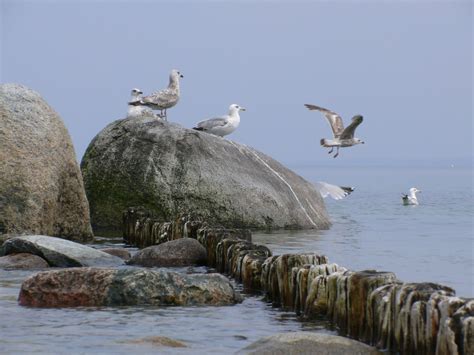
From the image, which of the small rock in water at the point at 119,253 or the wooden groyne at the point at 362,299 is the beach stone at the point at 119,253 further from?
the wooden groyne at the point at 362,299

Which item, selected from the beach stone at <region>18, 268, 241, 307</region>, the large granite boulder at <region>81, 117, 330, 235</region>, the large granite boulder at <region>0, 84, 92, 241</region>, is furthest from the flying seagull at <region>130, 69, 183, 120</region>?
the beach stone at <region>18, 268, 241, 307</region>

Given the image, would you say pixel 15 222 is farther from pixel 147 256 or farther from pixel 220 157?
pixel 220 157

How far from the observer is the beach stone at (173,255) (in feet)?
45.3

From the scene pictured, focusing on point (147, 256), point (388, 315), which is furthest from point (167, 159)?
point (388, 315)

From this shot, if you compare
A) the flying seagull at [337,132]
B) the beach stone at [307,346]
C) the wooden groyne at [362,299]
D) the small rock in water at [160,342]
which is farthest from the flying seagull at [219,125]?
the beach stone at [307,346]

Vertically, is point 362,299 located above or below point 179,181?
below

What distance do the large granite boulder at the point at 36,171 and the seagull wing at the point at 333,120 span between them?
12674 mm

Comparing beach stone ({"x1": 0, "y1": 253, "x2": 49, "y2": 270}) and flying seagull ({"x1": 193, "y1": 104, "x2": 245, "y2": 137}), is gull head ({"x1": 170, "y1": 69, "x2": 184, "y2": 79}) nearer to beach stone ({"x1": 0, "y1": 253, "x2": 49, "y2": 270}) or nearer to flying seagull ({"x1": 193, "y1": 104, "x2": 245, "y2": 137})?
flying seagull ({"x1": 193, "y1": 104, "x2": 245, "y2": 137})

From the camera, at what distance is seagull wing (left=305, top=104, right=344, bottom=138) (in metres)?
29.4

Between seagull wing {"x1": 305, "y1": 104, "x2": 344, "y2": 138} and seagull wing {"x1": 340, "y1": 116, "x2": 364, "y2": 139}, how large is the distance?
385 mm

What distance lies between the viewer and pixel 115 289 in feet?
33.3

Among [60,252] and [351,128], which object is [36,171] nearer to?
[60,252]

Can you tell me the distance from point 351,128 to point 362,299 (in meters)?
20.2

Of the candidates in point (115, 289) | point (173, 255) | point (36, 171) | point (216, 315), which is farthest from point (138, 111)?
point (216, 315)
